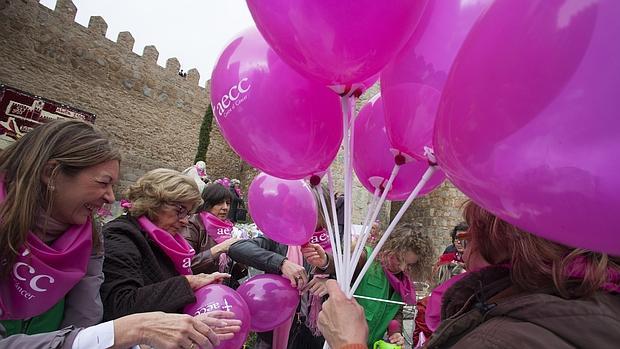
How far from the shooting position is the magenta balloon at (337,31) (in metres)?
0.93

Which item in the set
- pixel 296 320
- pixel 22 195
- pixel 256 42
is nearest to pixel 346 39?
→ pixel 256 42

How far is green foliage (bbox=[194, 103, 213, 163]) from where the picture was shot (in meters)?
15.0

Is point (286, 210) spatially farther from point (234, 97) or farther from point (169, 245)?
point (234, 97)

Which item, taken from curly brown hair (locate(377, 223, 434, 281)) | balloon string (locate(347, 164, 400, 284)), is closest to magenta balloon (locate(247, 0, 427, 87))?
balloon string (locate(347, 164, 400, 284))

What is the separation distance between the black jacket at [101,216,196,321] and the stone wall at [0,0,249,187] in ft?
29.4

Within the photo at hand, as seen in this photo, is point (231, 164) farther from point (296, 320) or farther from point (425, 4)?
point (425, 4)

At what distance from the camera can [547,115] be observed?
57cm

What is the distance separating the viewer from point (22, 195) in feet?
4.07

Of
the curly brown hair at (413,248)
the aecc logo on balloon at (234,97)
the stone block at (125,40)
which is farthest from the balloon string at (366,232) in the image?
the stone block at (125,40)

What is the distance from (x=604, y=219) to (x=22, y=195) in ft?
4.88

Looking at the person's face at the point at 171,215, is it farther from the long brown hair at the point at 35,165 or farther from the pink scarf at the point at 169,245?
the long brown hair at the point at 35,165

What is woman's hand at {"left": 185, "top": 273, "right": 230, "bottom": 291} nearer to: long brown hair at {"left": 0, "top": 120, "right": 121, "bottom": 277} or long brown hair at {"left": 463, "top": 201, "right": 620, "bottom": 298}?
long brown hair at {"left": 0, "top": 120, "right": 121, "bottom": 277}

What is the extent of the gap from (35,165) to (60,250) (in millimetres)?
292

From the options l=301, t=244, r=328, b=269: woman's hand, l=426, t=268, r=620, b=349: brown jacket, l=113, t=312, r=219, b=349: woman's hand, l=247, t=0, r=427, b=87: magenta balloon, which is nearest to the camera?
l=426, t=268, r=620, b=349: brown jacket
